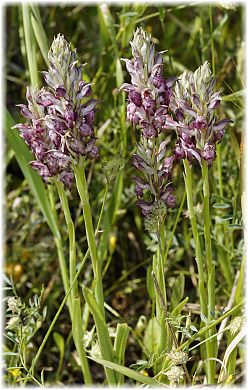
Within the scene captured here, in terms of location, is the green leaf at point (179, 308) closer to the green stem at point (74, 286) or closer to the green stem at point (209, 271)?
the green stem at point (209, 271)

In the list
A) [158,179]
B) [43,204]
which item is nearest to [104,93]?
[43,204]

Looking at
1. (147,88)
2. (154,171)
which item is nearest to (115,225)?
(154,171)

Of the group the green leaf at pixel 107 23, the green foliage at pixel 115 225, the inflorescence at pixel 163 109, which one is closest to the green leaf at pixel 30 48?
the green foliage at pixel 115 225

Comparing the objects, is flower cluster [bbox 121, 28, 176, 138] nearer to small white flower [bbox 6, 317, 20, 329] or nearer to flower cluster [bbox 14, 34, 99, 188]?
flower cluster [bbox 14, 34, 99, 188]

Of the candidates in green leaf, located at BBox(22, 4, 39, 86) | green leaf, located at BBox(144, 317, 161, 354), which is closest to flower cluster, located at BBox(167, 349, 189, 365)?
green leaf, located at BBox(144, 317, 161, 354)

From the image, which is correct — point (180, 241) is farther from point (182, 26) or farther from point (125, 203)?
point (182, 26)

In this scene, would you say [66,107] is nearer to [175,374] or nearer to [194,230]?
[194,230]

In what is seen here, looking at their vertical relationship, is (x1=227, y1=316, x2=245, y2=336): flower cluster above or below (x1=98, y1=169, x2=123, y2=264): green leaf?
below
